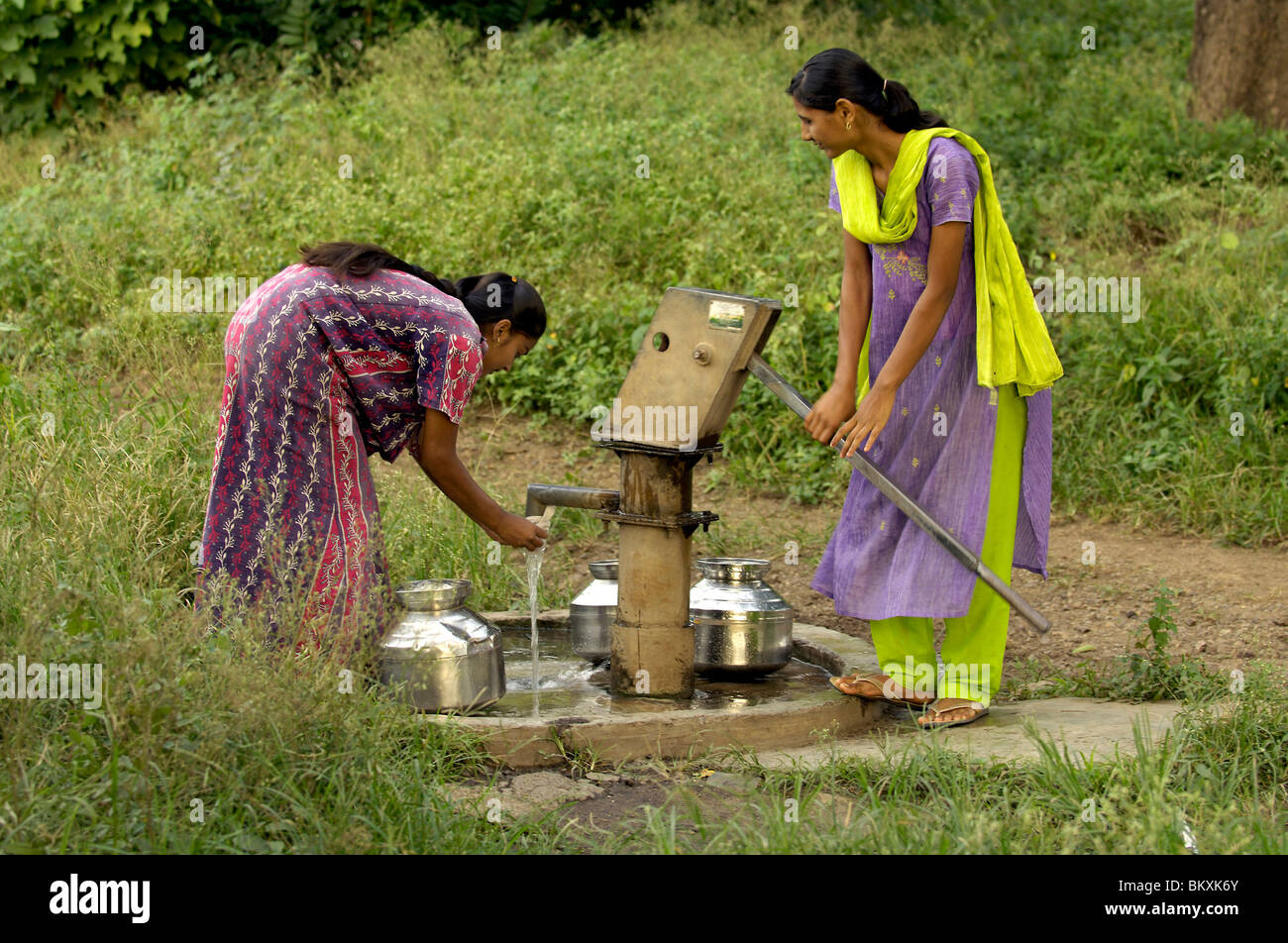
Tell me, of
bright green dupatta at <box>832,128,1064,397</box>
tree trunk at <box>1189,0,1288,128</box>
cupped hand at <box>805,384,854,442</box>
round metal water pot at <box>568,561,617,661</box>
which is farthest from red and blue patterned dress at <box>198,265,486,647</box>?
tree trunk at <box>1189,0,1288,128</box>

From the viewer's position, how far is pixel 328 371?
11.7ft

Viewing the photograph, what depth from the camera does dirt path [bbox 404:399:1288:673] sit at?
4.66m

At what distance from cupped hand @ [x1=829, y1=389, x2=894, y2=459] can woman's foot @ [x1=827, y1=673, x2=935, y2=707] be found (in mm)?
683

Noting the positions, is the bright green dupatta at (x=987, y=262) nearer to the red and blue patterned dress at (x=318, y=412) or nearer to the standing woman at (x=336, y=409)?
the standing woman at (x=336, y=409)

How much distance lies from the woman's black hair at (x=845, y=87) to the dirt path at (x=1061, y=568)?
1.91 m

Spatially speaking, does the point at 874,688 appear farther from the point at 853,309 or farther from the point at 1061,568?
the point at 1061,568

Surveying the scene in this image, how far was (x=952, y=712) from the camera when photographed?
3740 mm

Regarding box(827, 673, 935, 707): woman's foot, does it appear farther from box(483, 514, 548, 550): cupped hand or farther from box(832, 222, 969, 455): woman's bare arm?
box(483, 514, 548, 550): cupped hand

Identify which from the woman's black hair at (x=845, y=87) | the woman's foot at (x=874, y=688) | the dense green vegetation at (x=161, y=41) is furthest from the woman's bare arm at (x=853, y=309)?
the dense green vegetation at (x=161, y=41)

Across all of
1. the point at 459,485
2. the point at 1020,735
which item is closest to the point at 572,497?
the point at 459,485
